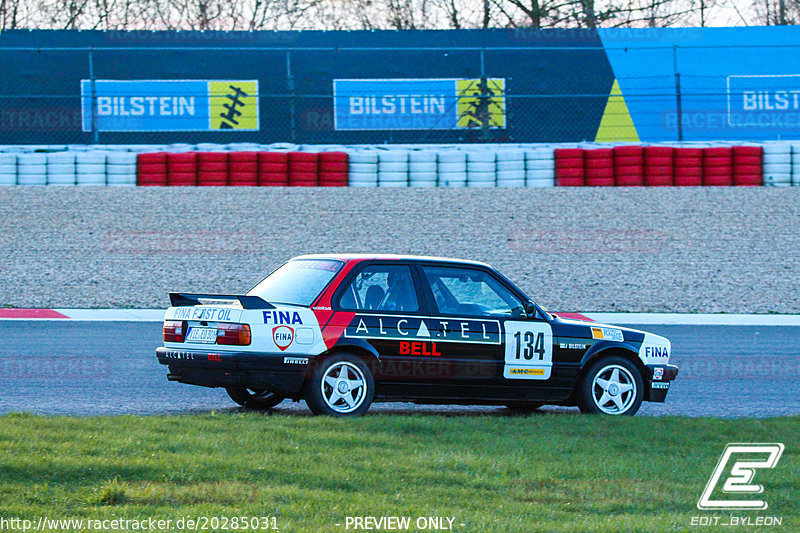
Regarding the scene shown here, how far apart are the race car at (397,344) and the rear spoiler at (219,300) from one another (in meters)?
0.01

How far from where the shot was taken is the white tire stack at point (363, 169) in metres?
22.4

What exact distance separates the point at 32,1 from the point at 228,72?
1315 centimetres

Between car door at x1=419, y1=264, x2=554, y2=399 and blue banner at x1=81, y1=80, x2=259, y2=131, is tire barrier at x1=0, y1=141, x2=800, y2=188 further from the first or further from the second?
car door at x1=419, y1=264, x2=554, y2=399

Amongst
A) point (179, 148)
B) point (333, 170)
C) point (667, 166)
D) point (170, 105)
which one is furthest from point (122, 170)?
point (667, 166)

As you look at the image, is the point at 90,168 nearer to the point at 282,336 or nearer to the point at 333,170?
the point at 333,170

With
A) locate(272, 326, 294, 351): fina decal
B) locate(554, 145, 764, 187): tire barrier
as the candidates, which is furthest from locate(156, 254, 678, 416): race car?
locate(554, 145, 764, 187): tire barrier

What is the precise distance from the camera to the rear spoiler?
746 cm

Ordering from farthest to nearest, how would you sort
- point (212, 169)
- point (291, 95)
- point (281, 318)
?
point (291, 95) → point (212, 169) → point (281, 318)

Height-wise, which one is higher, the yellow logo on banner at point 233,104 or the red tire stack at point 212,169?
the yellow logo on banner at point 233,104

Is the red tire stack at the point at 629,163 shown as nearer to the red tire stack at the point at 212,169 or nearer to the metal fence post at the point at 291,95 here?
the metal fence post at the point at 291,95

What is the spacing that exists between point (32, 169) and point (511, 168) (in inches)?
412

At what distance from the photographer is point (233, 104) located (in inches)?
976

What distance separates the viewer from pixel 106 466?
5352 millimetres

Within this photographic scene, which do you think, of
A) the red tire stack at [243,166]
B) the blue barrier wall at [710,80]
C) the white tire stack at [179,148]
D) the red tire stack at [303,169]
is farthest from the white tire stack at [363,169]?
the blue barrier wall at [710,80]
